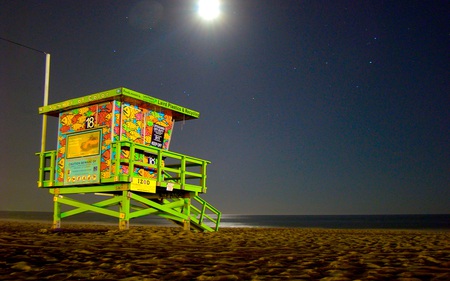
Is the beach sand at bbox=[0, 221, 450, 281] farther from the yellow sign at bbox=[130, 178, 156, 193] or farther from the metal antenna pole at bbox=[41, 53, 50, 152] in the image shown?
the metal antenna pole at bbox=[41, 53, 50, 152]

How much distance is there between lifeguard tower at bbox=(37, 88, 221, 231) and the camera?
13.7m

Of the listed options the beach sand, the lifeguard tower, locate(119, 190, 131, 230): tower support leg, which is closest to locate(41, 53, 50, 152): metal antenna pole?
the lifeguard tower

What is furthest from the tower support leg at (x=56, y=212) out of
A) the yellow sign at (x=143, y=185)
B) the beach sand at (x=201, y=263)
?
the beach sand at (x=201, y=263)

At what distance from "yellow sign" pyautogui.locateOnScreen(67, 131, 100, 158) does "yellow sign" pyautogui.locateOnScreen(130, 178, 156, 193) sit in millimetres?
1743

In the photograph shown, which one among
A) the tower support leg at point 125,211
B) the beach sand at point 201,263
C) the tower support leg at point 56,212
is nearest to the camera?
the beach sand at point 201,263

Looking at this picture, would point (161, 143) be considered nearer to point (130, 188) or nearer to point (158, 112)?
point (158, 112)

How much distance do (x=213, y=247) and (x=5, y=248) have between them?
359cm

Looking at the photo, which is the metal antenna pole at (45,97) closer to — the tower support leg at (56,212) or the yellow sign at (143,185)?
the tower support leg at (56,212)

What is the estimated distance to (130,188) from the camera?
13.3 meters

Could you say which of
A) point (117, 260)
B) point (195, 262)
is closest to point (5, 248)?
point (117, 260)

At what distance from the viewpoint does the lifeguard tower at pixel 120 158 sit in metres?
13.7

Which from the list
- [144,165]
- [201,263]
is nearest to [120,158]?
[144,165]

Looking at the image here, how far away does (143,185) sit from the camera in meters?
13.8

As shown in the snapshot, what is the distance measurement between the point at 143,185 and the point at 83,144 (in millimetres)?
2733
